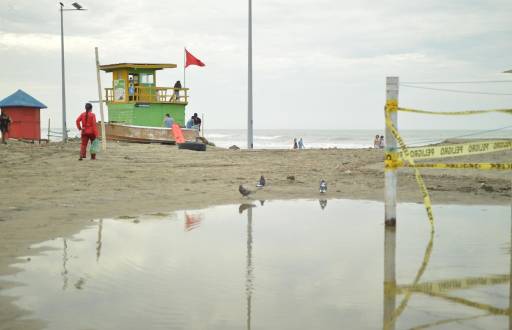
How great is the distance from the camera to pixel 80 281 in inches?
206

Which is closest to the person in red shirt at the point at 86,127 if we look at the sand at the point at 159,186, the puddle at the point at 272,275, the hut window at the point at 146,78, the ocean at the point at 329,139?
the sand at the point at 159,186

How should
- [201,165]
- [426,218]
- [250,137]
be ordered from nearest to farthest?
[426,218] < [201,165] < [250,137]

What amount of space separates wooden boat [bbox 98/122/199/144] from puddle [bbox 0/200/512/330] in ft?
72.2

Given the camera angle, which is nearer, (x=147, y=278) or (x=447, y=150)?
(x=147, y=278)

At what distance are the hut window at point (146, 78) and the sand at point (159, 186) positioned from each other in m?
14.6

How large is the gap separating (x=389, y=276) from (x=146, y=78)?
29608 millimetres

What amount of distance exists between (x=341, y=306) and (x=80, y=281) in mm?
2367

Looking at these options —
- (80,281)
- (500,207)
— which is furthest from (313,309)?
(500,207)

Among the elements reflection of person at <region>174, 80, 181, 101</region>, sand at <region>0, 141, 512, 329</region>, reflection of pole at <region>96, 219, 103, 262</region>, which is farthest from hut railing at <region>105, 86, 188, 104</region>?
reflection of pole at <region>96, 219, 103, 262</region>

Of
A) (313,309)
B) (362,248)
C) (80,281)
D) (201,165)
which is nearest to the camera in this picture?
(313,309)

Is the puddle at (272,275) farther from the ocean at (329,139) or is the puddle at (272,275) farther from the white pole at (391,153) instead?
the ocean at (329,139)

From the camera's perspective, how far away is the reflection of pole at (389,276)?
4.36m

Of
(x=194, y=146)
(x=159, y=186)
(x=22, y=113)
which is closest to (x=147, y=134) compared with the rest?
(x=194, y=146)

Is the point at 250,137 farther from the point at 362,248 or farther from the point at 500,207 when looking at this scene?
the point at 362,248
